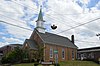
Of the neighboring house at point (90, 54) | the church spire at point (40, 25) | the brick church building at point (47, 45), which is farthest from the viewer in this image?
the neighboring house at point (90, 54)

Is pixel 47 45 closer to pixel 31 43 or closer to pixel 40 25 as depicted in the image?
pixel 31 43

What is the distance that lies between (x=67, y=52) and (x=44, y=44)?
10.6 metres

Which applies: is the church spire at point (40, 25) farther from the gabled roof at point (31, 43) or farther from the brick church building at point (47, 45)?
the gabled roof at point (31, 43)

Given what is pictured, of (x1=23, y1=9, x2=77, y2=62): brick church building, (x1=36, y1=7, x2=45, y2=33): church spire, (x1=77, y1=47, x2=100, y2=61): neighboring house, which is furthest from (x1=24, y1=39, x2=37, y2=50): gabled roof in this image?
(x1=77, y1=47, x2=100, y2=61): neighboring house

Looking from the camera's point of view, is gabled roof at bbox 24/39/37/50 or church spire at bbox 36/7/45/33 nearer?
gabled roof at bbox 24/39/37/50

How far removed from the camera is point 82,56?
6262 centimetres

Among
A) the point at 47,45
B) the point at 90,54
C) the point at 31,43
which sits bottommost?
the point at 90,54

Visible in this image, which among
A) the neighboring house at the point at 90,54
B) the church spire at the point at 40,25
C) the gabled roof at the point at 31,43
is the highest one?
the church spire at the point at 40,25

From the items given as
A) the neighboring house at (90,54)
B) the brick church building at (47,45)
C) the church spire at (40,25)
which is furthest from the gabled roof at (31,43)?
the neighboring house at (90,54)

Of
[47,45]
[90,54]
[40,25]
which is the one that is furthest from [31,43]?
[90,54]

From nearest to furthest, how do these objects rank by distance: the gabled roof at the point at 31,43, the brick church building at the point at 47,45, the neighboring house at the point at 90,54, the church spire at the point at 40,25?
1. the gabled roof at the point at 31,43
2. the brick church building at the point at 47,45
3. the church spire at the point at 40,25
4. the neighboring house at the point at 90,54

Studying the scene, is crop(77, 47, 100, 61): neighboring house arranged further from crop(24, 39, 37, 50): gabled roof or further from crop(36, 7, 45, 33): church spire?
crop(24, 39, 37, 50): gabled roof

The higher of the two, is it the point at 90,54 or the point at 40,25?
the point at 40,25

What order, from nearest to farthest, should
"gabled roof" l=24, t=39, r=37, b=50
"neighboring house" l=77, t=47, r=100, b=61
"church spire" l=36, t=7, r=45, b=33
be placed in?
"gabled roof" l=24, t=39, r=37, b=50, "church spire" l=36, t=7, r=45, b=33, "neighboring house" l=77, t=47, r=100, b=61
